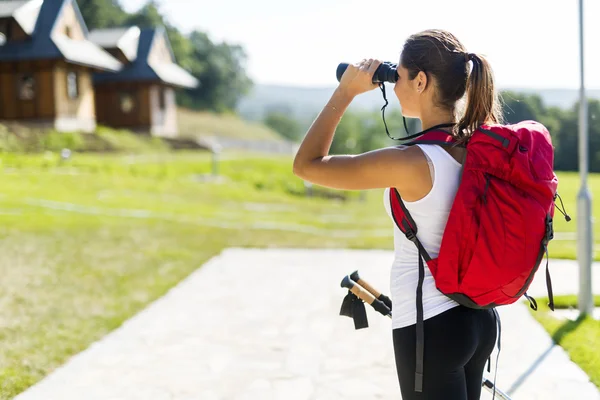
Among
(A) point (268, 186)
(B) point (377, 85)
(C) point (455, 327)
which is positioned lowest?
(A) point (268, 186)

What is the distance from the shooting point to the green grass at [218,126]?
179 feet

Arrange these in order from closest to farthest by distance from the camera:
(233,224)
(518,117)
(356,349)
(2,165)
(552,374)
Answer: (552,374), (356,349), (518,117), (233,224), (2,165)

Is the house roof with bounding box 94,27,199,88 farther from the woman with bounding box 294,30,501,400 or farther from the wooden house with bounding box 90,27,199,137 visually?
the woman with bounding box 294,30,501,400

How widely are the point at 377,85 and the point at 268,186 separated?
2608cm

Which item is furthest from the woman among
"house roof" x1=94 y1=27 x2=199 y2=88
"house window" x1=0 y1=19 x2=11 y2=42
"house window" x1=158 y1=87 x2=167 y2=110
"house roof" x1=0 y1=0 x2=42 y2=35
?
"house window" x1=158 y1=87 x2=167 y2=110

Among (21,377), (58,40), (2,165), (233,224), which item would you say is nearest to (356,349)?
(21,377)

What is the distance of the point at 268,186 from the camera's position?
2806 centimetres

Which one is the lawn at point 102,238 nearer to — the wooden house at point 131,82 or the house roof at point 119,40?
the wooden house at point 131,82

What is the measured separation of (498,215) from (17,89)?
93.9 feet

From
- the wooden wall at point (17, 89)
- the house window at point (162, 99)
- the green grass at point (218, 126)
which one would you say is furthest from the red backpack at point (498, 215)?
the green grass at point (218, 126)

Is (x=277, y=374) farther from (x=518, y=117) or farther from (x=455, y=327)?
(x=518, y=117)

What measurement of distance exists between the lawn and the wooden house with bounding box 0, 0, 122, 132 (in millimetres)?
6041

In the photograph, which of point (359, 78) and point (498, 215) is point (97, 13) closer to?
point (359, 78)

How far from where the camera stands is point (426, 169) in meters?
1.93
